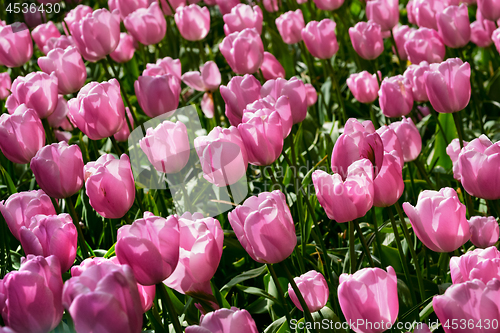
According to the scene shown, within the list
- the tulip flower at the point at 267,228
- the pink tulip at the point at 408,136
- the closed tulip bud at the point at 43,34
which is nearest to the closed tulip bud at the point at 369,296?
the tulip flower at the point at 267,228

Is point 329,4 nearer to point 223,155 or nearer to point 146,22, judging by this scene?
point 146,22

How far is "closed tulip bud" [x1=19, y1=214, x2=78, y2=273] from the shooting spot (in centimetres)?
98

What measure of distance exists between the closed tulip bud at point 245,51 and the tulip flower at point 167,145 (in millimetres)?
654

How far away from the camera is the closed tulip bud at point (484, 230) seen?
1148 mm

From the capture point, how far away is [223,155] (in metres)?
1.18

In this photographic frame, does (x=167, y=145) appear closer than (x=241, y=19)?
Yes

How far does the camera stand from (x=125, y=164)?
1142 mm

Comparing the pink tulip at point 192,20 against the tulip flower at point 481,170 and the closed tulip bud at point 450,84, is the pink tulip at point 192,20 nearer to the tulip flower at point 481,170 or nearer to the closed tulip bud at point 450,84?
the closed tulip bud at point 450,84

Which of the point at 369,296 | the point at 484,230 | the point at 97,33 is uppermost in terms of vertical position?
the point at 97,33

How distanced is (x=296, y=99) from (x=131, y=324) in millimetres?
923

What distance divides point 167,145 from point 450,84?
81 centimetres

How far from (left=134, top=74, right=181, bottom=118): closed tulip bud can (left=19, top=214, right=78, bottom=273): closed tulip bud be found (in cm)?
73

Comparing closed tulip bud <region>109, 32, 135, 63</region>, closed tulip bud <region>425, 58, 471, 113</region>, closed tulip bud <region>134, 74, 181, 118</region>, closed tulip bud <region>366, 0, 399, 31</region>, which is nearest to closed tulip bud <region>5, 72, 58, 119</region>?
closed tulip bud <region>134, 74, 181, 118</region>

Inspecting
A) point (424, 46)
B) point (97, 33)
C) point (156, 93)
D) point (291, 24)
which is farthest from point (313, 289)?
point (291, 24)
